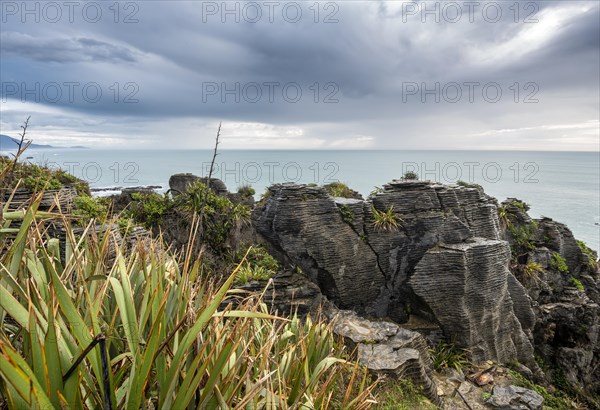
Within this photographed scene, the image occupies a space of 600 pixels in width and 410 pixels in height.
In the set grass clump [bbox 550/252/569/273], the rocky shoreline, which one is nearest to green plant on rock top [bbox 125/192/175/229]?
the rocky shoreline

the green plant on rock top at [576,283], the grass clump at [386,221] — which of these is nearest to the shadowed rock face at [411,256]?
the grass clump at [386,221]

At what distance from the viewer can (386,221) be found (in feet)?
45.2

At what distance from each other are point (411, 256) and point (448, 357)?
3646 millimetres

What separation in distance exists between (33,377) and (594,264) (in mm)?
26019

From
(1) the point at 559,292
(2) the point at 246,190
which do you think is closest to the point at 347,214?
(1) the point at 559,292

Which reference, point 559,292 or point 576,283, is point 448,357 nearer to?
point 559,292

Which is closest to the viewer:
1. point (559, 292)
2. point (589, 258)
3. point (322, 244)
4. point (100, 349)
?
point (100, 349)

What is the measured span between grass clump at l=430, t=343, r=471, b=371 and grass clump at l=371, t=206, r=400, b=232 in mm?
4459

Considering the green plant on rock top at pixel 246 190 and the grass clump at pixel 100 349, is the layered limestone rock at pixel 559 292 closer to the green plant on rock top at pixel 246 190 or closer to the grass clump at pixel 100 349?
the green plant on rock top at pixel 246 190

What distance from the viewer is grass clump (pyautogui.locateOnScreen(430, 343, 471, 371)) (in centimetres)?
1192

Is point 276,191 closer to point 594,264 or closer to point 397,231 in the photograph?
point 397,231

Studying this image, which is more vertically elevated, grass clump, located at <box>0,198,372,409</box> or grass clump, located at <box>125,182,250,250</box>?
grass clump, located at <box>0,198,372,409</box>

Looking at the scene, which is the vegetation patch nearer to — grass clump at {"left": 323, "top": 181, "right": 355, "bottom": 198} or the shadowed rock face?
the shadowed rock face

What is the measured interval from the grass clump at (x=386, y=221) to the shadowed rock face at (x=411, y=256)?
0.14 meters
